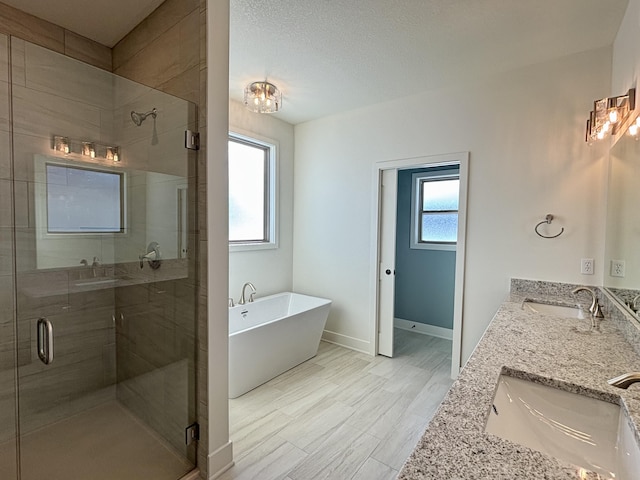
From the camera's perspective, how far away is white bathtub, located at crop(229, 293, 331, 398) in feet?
8.27

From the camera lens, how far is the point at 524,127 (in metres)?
2.51

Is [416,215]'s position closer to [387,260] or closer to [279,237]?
[387,260]

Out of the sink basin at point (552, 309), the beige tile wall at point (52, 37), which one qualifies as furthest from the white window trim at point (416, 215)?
the beige tile wall at point (52, 37)

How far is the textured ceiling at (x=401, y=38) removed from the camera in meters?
1.85

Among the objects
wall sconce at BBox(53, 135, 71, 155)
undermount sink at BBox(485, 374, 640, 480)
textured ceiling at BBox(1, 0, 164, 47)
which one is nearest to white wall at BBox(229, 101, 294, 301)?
textured ceiling at BBox(1, 0, 164, 47)

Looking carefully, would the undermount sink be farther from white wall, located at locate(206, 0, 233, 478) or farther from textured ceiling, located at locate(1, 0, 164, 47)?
textured ceiling, located at locate(1, 0, 164, 47)

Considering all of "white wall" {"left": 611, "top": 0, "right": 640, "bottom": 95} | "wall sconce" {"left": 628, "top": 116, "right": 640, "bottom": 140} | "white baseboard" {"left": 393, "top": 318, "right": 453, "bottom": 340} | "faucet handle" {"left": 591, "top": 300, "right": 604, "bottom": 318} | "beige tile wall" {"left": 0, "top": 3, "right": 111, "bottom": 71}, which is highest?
"beige tile wall" {"left": 0, "top": 3, "right": 111, "bottom": 71}

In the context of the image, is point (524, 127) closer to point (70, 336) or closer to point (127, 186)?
point (127, 186)

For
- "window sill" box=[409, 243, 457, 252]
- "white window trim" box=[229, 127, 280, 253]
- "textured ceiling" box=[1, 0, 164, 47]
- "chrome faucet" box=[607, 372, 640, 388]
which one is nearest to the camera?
"chrome faucet" box=[607, 372, 640, 388]

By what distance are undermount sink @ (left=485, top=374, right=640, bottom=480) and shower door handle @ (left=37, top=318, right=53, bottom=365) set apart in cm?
250

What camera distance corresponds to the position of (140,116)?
2035 mm

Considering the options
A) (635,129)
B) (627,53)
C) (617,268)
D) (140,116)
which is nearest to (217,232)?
(140,116)

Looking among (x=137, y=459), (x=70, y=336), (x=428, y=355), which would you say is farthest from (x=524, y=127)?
(x=70, y=336)

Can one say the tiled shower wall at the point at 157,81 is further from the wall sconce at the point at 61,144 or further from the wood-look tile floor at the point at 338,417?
the wood-look tile floor at the point at 338,417
